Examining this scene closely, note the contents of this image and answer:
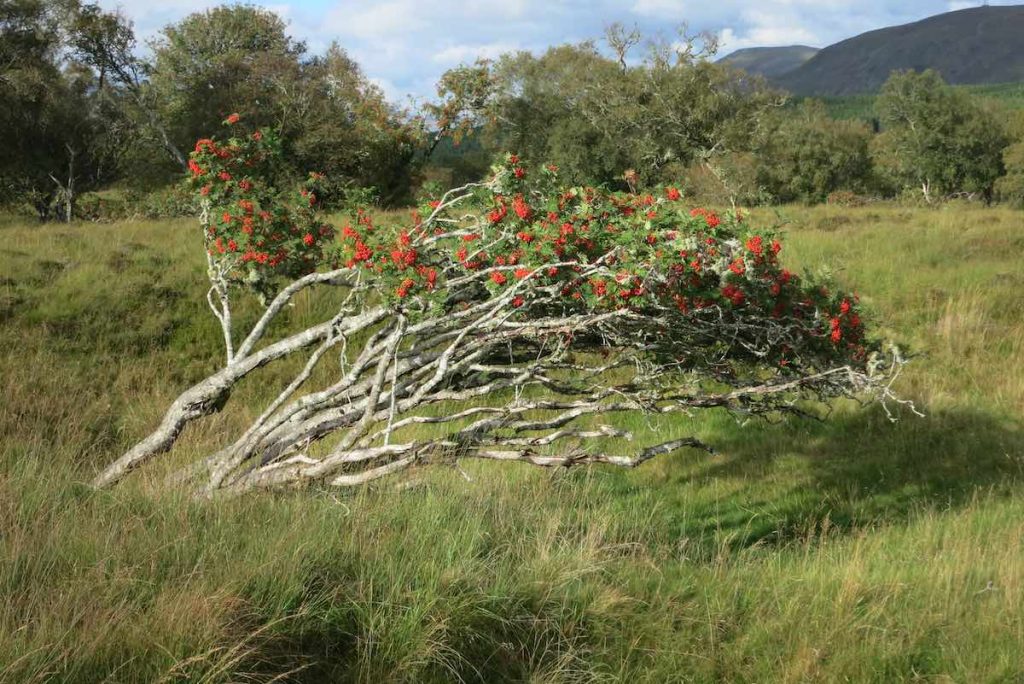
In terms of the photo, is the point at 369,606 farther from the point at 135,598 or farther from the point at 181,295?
the point at 181,295

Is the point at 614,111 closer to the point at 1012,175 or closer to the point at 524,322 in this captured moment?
the point at 1012,175

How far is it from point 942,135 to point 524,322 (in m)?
45.9

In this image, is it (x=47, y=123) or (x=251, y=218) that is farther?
(x=47, y=123)

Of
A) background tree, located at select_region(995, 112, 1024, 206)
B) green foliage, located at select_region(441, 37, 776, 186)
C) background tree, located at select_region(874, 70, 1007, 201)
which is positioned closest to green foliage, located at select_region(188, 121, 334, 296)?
green foliage, located at select_region(441, 37, 776, 186)

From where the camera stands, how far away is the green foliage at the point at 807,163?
148ft

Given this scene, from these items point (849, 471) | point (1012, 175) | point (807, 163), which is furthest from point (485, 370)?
point (1012, 175)

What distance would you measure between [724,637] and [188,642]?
2.38 meters

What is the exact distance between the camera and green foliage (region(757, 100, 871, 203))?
45041mm

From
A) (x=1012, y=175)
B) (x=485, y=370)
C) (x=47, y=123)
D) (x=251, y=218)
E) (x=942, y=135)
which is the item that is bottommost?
(x=485, y=370)

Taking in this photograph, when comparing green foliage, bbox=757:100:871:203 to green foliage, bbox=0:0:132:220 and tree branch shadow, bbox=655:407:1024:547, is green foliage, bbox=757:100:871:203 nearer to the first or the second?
green foliage, bbox=0:0:132:220

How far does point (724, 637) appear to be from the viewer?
3.99 metres

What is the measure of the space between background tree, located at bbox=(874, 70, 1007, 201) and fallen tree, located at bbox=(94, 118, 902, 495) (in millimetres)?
42662

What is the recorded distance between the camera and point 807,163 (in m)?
48.9

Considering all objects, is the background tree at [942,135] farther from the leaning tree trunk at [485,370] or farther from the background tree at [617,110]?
the leaning tree trunk at [485,370]
